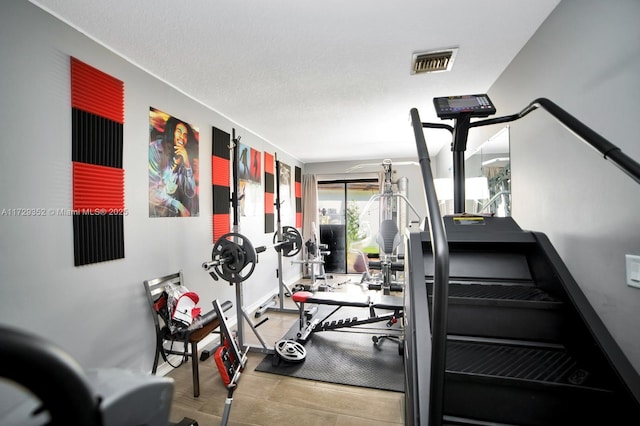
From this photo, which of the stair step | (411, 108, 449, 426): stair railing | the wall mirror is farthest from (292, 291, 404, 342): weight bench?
(411, 108, 449, 426): stair railing

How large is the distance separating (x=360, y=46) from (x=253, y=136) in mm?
2431

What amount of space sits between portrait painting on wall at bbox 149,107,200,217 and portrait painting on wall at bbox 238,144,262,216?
2.83 feet

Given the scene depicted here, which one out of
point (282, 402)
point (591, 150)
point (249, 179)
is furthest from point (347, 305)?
point (591, 150)

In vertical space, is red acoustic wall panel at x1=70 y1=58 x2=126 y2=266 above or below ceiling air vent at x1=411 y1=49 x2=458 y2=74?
below

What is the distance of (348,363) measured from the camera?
264 centimetres

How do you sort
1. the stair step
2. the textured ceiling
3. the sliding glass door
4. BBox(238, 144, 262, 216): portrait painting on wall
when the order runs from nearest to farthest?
the stair step → the textured ceiling → BBox(238, 144, 262, 216): portrait painting on wall → the sliding glass door

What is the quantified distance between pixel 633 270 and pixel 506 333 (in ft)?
1.78

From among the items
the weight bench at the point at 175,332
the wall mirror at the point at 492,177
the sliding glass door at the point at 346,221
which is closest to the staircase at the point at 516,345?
the wall mirror at the point at 492,177

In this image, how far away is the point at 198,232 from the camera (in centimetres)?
291

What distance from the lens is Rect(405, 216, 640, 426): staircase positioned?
105cm

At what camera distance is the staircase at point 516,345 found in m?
1.05

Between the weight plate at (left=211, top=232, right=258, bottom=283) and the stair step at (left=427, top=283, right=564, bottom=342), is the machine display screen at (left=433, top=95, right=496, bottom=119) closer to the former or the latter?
the stair step at (left=427, top=283, right=564, bottom=342)

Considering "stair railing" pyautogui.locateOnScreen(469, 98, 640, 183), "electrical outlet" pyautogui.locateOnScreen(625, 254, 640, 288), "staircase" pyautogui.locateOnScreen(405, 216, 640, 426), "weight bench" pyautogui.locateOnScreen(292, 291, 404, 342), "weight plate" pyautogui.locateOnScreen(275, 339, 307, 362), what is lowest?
"weight plate" pyautogui.locateOnScreen(275, 339, 307, 362)

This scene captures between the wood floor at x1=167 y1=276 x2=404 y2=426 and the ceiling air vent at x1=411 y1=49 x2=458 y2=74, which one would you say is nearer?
the wood floor at x1=167 y1=276 x2=404 y2=426
